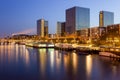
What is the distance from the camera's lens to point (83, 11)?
108 metres

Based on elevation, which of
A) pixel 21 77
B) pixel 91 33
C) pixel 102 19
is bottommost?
pixel 21 77

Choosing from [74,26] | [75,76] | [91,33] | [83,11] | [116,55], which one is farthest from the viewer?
[83,11]

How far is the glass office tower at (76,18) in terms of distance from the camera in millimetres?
102188

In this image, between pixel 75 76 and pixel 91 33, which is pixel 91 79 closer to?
pixel 75 76

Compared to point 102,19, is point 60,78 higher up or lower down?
lower down

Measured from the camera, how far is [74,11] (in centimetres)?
10388

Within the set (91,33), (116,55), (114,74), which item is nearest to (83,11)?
(91,33)

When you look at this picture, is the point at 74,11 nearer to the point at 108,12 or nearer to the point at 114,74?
the point at 108,12

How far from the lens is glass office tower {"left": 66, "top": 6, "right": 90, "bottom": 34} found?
102 metres

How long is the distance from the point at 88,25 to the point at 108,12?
1305cm

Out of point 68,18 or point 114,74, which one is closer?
point 114,74

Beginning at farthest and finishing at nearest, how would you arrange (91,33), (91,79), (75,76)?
(91,33), (75,76), (91,79)

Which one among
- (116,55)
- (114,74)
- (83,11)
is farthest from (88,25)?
(114,74)

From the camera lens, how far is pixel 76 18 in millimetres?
102938
